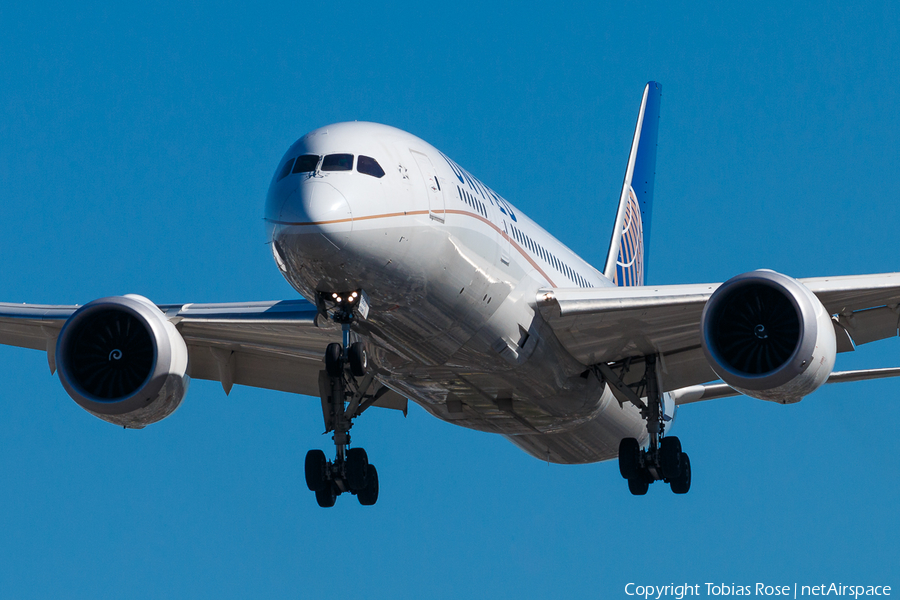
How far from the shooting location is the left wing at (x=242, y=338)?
21422 mm

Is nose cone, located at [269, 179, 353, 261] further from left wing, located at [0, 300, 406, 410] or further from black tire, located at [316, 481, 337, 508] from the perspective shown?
black tire, located at [316, 481, 337, 508]

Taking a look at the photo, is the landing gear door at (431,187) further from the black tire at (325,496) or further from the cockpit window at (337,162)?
the black tire at (325,496)

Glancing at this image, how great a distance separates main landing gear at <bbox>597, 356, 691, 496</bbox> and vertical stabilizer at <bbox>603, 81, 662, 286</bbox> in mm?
10050

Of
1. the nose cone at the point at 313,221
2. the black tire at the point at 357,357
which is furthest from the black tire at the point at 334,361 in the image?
the nose cone at the point at 313,221

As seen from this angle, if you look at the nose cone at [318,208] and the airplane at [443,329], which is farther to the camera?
the airplane at [443,329]

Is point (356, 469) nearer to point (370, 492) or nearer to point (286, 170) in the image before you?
point (370, 492)

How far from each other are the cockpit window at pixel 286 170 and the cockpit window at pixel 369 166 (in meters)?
0.95

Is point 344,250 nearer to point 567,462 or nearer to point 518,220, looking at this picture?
point 518,220

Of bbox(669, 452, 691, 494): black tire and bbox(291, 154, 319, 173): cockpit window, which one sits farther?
bbox(669, 452, 691, 494): black tire

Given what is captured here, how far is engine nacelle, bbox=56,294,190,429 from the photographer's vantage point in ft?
69.3

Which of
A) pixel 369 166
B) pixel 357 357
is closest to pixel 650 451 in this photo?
pixel 357 357

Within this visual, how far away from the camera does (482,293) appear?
19.1 m

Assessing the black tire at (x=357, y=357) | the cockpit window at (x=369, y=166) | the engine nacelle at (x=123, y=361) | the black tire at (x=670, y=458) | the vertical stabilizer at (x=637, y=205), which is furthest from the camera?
the vertical stabilizer at (x=637, y=205)

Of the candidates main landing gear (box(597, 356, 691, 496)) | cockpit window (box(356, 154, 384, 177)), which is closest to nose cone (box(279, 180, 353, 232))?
cockpit window (box(356, 154, 384, 177))
